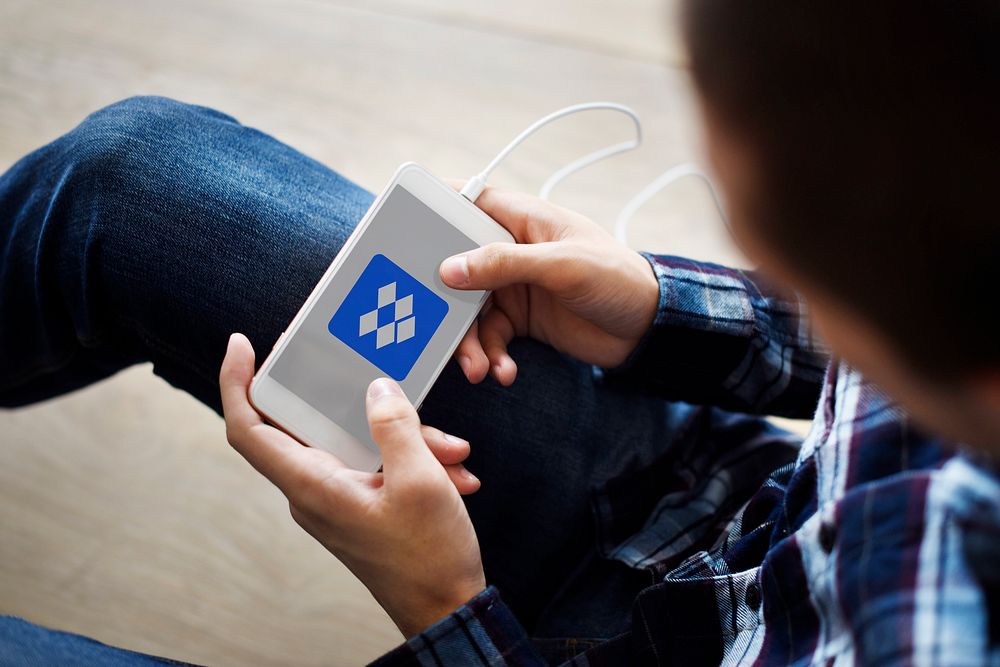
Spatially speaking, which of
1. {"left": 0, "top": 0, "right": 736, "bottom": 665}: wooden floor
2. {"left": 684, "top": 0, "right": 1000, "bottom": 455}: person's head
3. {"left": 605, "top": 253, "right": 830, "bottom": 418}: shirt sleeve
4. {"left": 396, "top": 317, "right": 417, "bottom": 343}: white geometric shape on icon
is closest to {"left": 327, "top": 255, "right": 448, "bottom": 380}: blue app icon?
{"left": 396, "top": 317, "right": 417, "bottom": 343}: white geometric shape on icon

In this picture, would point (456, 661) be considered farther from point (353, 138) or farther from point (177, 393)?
point (353, 138)

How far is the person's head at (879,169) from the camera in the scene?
0.80 feet

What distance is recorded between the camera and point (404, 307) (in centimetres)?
56

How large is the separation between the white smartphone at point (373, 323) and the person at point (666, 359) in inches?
1.0

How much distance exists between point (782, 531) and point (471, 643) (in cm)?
19

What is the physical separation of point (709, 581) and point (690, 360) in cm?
17

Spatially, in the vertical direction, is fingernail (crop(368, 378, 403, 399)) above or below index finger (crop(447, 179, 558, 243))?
below

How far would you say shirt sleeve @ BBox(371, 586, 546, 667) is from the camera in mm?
442

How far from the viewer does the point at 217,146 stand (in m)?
0.58

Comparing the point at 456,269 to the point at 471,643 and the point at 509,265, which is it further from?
the point at 471,643

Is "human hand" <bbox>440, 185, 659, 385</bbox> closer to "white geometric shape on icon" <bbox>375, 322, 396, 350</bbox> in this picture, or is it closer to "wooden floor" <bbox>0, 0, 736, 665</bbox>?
"white geometric shape on icon" <bbox>375, 322, 396, 350</bbox>

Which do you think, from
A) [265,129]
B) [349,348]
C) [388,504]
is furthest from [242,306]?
[265,129]

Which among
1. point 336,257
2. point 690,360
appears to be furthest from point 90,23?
point 690,360

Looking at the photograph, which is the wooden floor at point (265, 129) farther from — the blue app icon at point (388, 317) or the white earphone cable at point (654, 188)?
the blue app icon at point (388, 317)
